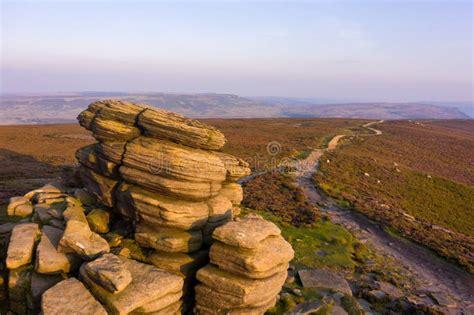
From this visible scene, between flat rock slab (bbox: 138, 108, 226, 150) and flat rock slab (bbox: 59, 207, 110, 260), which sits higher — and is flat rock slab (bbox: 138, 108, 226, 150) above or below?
above

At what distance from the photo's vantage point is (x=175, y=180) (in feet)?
73.5

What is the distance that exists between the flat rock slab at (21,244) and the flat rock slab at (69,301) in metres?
4.14

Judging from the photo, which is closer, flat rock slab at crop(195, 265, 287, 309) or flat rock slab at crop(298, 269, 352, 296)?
flat rock slab at crop(195, 265, 287, 309)

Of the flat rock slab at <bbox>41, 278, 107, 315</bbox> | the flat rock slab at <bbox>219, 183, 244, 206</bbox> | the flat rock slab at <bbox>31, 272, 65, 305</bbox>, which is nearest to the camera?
the flat rock slab at <bbox>41, 278, 107, 315</bbox>

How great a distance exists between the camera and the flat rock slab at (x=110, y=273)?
55.2ft

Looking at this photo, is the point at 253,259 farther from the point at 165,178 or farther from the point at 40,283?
the point at 40,283

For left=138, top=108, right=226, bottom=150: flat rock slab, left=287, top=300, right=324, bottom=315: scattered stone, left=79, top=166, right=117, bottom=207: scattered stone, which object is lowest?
left=287, top=300, right=324, bottom=315: scattered stone

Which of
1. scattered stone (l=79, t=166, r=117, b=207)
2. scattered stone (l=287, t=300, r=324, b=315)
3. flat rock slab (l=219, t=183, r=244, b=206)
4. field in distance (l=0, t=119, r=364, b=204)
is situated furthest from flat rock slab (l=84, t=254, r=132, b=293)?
field in distance (l=0, t=119, r=364, b=204)

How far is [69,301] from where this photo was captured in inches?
642

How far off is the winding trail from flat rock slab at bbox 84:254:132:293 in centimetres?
2048

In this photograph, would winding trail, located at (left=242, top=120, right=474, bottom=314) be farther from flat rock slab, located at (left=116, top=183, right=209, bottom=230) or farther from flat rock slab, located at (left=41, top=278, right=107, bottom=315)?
flat rock slab, located at (left=41, top=278, right=107, bottom=315)

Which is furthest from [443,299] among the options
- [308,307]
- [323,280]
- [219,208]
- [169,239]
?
[169,239]

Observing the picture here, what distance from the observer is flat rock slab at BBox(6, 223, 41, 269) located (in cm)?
1967

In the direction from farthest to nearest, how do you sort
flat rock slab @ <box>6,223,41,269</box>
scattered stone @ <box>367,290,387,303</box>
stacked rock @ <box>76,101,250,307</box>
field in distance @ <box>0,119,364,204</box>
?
1. field in distance @ <box>0,119,364,204</box>
2. scattered stone @ <box>367,290,387,303</box>
3. stacked rock @ <box>76,101,250,307</box>
4. flat rock slab @ <box>6,223,41,269</box>
